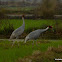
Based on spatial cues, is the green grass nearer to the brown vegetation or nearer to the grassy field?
the grassy field

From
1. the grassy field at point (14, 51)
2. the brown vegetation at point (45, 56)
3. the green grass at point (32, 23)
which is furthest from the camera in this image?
the green grass at point (32, 23)

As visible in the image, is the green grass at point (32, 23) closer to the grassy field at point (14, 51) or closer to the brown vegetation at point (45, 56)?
the grassy field at point (14, 51)

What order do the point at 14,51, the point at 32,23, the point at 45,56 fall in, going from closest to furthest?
1. the point at 45,56
2. the point at 14,51
3. the point at 32,23

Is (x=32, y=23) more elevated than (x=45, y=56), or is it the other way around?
(x=45, y=56)

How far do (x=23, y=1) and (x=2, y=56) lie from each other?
8833mm

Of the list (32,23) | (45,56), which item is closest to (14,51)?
(45,56)

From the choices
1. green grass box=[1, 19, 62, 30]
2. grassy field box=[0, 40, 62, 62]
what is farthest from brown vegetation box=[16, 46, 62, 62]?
A: green grass box=[1, 19, 62, 30]

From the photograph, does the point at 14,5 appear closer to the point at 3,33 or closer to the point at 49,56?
the point at 3,33

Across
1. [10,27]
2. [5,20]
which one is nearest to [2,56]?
[10,27]

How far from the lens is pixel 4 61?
641 centimetres

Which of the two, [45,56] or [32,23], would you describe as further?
[32,23]

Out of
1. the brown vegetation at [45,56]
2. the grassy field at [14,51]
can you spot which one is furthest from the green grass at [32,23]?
the brown vegetation at [45,56]

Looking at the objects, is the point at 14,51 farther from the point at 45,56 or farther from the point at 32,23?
the point at 32,23

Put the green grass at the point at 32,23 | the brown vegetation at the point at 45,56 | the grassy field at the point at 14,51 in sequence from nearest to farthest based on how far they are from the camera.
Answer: the brown vegetation at the point at 45,56
the grassy field at the point at 14,51
the green grass at the point at 32,23
